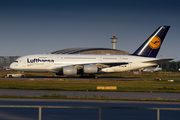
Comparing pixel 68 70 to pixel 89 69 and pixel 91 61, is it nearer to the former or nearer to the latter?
pixel 89 69

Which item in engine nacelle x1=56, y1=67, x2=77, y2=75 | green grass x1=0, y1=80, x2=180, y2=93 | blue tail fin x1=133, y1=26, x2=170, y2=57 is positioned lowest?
green grass x1=0, y1=80, x2=180, y2=93

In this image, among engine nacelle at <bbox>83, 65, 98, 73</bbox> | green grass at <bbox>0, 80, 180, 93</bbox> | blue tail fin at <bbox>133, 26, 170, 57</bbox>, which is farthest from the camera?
blue tail fin at <bbox>133, 26, 170, 57</bbox>

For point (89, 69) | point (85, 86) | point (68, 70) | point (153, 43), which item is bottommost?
point (85, 86)

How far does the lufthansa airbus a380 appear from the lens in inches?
1716

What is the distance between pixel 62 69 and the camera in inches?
1737

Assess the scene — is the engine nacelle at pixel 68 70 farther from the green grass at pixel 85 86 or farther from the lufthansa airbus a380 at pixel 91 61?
the green grass at pixel 85 86

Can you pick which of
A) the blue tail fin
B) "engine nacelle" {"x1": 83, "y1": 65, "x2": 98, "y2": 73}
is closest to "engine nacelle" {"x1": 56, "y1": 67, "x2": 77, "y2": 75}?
"engine nacelle" {"x1": 83, "y1": 65, "x2": 98, "y2": 73}

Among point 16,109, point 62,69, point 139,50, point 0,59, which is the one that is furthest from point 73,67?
point 0,59

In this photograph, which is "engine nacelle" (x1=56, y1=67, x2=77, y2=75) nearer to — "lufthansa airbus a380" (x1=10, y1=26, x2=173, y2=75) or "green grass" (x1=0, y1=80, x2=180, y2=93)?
"lufthansa airbus a380" (x1=10, y1=26, x2=173, y2=75)

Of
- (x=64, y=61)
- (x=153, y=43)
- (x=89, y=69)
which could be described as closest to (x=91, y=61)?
(x=89, y=69)

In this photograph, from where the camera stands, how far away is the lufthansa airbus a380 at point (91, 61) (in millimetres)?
43594

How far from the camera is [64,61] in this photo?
4456cm

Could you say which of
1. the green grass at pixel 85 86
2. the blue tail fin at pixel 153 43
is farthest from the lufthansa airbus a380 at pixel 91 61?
the green grass at pixel 85 86

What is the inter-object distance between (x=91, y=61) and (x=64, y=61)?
555 centimetres
